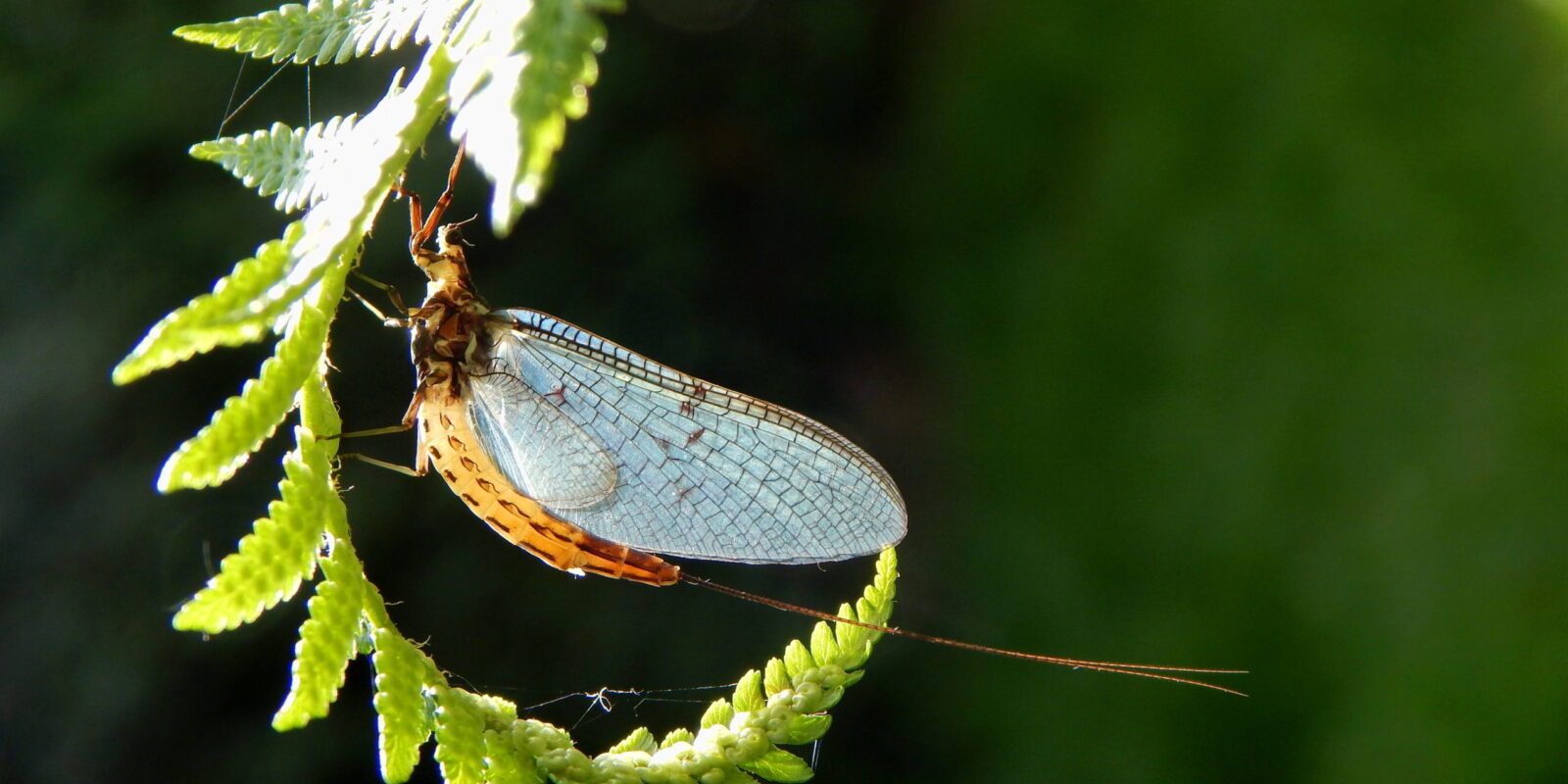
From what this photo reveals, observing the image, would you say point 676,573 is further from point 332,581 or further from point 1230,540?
point 1230,540

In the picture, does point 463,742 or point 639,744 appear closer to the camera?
point 463,742

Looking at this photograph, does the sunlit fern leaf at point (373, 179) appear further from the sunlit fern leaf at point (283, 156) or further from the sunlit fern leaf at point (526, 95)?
the sunlit fern leaf at point (283, 156)

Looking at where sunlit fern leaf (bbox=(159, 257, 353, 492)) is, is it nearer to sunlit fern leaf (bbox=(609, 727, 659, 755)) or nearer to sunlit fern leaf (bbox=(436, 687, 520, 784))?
sunlit fern leaf (bbox=(436, 687, 520, 784))

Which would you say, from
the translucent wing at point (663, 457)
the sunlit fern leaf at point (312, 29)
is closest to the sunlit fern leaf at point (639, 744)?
the translucent wing at point (663, 457)

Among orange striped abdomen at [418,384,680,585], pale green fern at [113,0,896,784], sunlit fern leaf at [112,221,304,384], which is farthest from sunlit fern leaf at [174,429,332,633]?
orange striped abdomen at [418,384,680,585]

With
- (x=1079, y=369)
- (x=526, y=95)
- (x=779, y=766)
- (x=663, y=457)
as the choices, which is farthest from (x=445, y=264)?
(x=1079, y=369)

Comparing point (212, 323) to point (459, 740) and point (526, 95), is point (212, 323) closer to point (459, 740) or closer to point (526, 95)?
point (526, 95)
